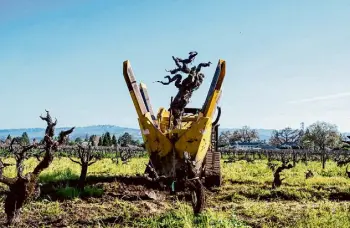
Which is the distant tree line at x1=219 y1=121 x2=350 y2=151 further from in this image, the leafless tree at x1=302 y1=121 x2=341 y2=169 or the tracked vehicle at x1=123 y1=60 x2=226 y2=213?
the tracked vehicle at x1=123 y1=60 x2=226 y2=213

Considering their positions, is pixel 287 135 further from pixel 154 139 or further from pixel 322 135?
pixel 154 139

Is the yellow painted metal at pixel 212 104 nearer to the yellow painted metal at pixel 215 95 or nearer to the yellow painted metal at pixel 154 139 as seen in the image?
the yellow painted metal at pixel 215 95

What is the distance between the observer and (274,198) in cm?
1003

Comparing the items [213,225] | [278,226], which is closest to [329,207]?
[278,226]

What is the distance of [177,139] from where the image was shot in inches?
399

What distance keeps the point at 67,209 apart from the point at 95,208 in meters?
0.49

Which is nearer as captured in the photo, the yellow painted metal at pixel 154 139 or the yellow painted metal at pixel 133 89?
the yellow painted metal at pixel 154 139

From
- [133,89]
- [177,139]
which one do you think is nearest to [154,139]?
[177,139]

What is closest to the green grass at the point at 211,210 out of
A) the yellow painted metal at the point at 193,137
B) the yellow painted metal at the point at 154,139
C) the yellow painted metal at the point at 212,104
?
the yellow painted metal at the point at 193,137

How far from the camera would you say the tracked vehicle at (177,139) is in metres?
10.1

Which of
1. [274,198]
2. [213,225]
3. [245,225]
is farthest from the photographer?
[274,198]

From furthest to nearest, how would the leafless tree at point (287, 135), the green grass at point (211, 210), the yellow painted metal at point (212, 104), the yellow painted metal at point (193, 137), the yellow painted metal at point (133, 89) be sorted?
the leafless tree at point (287, 135), the yellow painted metal at point (133, 89), the yellow painted metal at point (212, 104), the yellow painted metal at point (193, 137), the green grass at point (211, 210)

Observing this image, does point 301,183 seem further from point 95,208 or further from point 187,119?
point 95,208

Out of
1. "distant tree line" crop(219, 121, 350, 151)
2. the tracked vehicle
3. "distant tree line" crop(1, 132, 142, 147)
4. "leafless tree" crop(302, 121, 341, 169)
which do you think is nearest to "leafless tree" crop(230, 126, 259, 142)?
"distant tree line" crop(219, 121, 350, 151)
